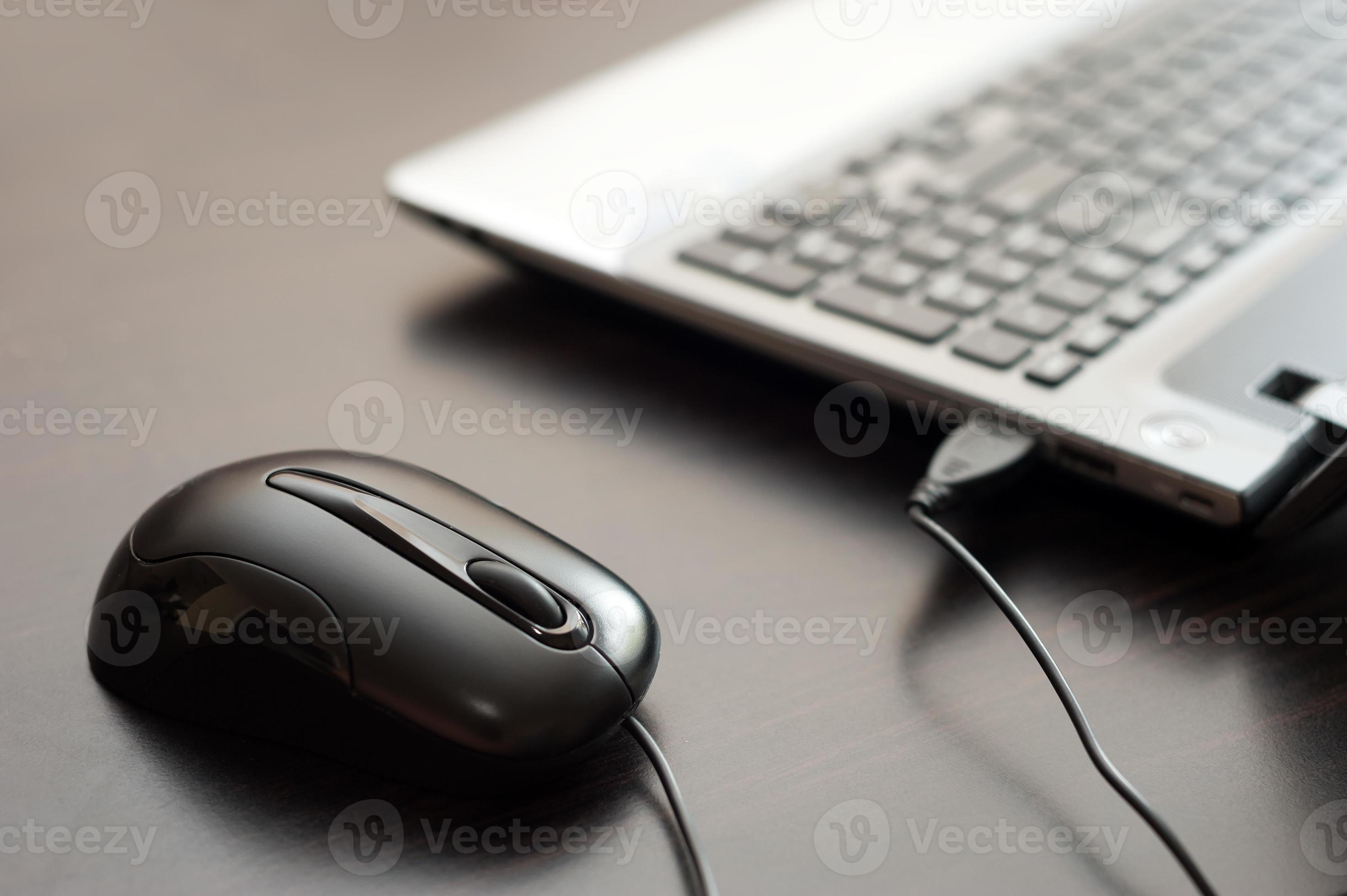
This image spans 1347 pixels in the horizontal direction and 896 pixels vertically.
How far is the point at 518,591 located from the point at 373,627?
45mm

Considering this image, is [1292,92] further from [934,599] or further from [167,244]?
[167,244]

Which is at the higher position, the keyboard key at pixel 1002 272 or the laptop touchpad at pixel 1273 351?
the keyboard key at pixel 1002 272

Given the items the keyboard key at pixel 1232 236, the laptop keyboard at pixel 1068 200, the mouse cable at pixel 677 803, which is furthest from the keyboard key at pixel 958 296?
the mouse cable at pixel 677 803

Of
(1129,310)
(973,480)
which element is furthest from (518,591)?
(1129,310)

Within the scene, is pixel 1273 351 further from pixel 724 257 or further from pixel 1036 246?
pixel 724 257

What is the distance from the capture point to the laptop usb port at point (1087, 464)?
1.54 ft

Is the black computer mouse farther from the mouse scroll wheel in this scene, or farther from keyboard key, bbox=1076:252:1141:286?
keyboard key, bbox=1076:252:1141:286

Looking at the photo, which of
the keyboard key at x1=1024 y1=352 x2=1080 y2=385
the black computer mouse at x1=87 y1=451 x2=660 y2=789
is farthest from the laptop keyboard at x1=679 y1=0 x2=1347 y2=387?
the black computer mouse at x1=87 y1=451 x2=660 y2=789

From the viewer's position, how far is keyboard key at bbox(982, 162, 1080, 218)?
23.9 inches

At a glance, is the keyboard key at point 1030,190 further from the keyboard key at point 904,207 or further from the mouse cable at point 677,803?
the mouse cable at point 677,803

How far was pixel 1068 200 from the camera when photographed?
612mm

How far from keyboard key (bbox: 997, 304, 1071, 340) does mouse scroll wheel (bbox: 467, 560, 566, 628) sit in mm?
238

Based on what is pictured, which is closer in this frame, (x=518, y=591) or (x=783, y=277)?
(x=518, y=591)

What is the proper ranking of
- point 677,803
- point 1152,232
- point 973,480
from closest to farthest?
point 677,803 < point 973,480 < point 1152,232
